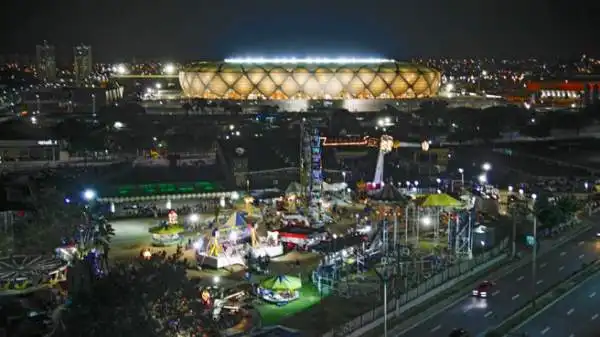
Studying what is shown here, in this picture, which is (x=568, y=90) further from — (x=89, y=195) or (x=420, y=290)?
(x=420, y=290)

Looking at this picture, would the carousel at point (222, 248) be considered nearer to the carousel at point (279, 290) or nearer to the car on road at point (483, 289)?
the carousel at point (279, 290)

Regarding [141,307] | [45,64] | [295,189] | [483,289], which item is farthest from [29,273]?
[45,64]

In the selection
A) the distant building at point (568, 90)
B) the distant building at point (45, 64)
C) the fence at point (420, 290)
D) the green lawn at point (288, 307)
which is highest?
the distant building at point (45, 64)

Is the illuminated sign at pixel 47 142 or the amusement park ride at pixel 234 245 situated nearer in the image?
the amusement park ride at pixel 234 245

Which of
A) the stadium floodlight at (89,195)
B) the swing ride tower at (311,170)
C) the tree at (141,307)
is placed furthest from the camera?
the swing ride tower at (311,170)

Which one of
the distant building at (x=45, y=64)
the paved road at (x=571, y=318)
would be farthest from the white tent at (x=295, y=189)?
the distant building at (x=45, y=64)

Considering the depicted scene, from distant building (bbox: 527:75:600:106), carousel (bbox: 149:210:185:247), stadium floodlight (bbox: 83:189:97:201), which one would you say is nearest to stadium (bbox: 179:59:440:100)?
distant building (bbox: 527:75:600:106)

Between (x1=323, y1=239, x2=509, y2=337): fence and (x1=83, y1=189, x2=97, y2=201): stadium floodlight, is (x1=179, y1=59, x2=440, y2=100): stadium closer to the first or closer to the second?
(x1=83, y1=189, x2=97, y2=201): stadium floodlight
